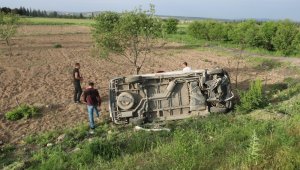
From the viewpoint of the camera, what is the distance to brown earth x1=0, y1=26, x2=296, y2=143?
13.3 metres

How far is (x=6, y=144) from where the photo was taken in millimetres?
11344

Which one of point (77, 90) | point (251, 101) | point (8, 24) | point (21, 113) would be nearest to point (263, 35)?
point (8, 24)

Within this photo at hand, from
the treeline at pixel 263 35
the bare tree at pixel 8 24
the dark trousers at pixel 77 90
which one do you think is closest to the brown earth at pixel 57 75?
the dark trousers at pixel 77 90

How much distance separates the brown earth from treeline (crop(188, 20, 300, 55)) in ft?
14.7

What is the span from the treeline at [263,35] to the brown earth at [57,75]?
447cm

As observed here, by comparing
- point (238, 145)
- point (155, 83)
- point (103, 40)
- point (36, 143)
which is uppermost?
point (103, 40)

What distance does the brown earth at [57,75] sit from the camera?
1330 cm

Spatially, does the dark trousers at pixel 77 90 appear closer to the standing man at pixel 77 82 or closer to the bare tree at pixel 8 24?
the standing man at pixel 77 82

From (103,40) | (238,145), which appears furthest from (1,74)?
(238,145)

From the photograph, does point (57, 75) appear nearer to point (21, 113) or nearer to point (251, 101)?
point (21, 113)

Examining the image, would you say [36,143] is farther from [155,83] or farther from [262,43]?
[262,43]

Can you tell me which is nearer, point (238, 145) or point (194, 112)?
point (238, 145)

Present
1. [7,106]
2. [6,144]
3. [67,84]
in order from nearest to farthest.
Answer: [6,144]
[7,106]
[67,84]

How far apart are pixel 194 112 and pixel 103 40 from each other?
5.47 metres
